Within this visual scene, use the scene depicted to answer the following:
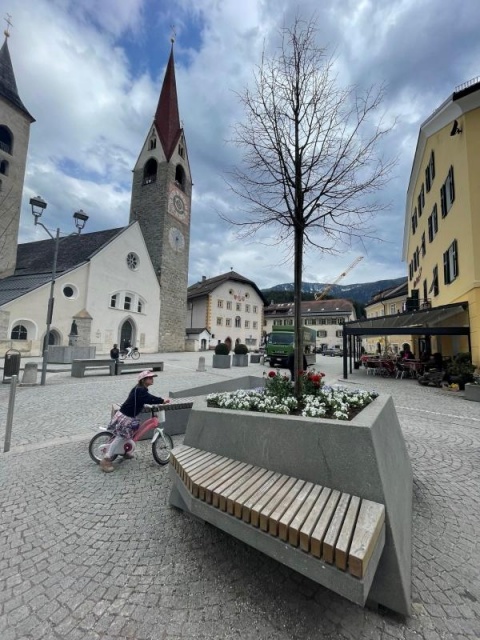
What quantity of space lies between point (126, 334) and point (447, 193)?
28.6 metres

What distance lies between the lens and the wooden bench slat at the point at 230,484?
2.38 meters

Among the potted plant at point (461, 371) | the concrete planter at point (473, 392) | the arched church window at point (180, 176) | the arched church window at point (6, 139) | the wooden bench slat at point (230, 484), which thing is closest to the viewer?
the wooden bench slat at point (230, 484)

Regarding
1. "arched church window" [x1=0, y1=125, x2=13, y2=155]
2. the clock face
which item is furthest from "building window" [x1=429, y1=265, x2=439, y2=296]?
"arched church window" [x1=0, y1=125, x2=13, y2=155]

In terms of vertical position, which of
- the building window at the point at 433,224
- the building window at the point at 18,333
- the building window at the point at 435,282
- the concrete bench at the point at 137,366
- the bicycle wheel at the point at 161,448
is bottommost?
the bicycle wheel at the point at 161,448

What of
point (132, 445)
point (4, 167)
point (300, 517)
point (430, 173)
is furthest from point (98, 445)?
point (4, 167)

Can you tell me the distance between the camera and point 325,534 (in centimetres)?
187

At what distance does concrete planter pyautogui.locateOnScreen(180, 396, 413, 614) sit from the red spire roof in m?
40.3

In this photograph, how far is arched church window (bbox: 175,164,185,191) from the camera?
39.1 m

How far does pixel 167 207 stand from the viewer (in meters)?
36.1

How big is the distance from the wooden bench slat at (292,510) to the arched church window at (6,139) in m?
39.0

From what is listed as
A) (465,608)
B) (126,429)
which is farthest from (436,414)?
(126,429)

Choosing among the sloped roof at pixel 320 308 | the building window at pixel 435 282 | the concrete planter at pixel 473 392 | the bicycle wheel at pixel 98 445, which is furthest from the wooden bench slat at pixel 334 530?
the sloped roof at pixel 320 308

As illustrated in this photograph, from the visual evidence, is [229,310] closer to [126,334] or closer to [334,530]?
[126,334]

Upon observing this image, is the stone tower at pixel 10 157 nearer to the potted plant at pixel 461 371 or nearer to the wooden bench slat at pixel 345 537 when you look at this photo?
the potted plant at pixel 461 371
